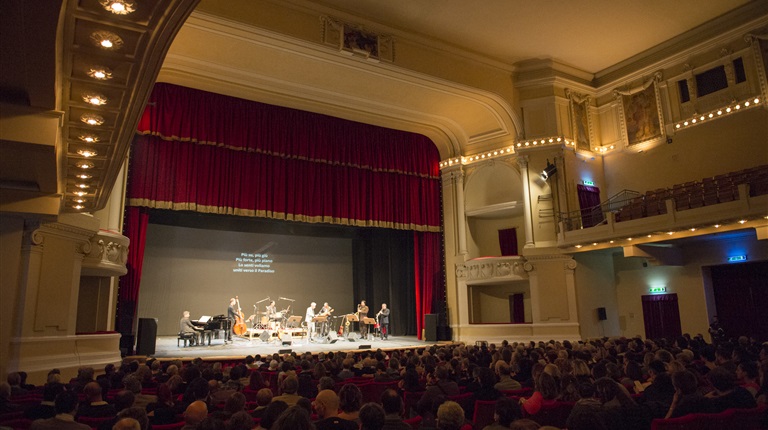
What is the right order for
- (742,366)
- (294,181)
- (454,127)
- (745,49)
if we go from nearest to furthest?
(742,366), (745,49), (294,181), (454,127)

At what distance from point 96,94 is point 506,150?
14.9m

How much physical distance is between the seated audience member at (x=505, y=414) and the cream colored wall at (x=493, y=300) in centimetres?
1495

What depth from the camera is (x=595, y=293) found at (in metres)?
16.8

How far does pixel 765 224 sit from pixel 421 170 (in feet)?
35.0

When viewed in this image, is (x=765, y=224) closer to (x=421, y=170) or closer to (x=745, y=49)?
(x=745, y=49)

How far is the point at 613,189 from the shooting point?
18.0 m

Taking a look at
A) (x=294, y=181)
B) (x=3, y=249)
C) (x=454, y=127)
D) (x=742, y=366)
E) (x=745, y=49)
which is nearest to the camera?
(x=742, y=366)

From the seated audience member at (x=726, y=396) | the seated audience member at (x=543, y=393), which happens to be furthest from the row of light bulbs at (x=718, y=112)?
the seated audience member at (x=543, y=393)

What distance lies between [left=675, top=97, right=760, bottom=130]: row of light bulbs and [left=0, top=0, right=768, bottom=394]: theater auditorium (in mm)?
58

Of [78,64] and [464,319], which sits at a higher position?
[78,64]

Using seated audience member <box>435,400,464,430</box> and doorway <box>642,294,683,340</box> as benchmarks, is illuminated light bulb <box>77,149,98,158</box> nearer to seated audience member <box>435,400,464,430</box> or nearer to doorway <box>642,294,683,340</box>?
seated audience member <box>435,400,464,430</box>

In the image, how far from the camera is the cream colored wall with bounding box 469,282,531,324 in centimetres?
1817

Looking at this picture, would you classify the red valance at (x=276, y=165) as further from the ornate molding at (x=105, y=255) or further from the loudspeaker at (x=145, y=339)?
the loudspeaker at (x=145, y=339)

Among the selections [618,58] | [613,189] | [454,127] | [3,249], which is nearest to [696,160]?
[613,189]
